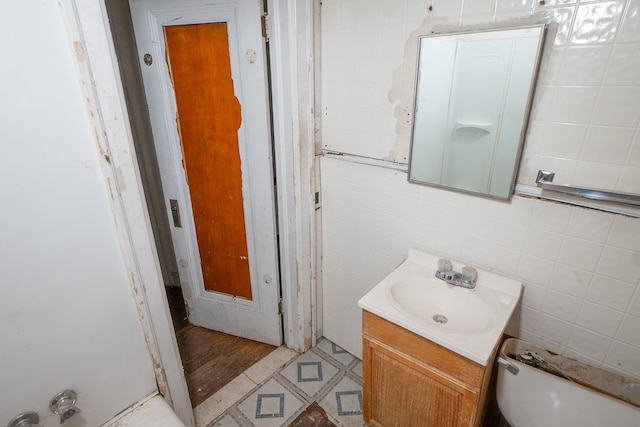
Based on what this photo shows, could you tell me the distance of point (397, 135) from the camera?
58.9 inches

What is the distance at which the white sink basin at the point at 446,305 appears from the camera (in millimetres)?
1122

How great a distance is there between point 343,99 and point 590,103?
986 millimetres

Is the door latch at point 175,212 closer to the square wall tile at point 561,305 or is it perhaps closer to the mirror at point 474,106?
the mirror at point 474,106

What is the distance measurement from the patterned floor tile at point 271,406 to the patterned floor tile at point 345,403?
15cm

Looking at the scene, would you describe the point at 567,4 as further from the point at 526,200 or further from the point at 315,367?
the point at 315,367

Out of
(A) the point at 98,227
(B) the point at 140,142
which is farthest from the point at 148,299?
(B) the point at 140,142

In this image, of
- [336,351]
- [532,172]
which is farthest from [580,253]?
[336,351]

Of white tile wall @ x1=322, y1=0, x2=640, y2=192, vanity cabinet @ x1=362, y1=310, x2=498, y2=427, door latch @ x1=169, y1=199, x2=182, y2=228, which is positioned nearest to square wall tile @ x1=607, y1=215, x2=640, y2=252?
white tile wall @ x1=322, y1=0, x2=640, y2=192

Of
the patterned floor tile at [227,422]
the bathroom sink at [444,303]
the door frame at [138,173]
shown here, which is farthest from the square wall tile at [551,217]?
the patterned floor tile at [227,422]

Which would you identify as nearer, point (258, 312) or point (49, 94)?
point (49, 94)

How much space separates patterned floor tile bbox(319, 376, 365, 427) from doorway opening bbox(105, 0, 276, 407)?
1.72ft

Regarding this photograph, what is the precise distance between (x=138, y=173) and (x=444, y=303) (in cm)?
134

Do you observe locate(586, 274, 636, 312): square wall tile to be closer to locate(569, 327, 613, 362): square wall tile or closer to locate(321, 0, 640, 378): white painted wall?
locate(321, 0, 640, 378): white painted wall

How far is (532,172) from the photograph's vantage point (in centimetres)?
119
